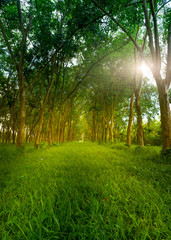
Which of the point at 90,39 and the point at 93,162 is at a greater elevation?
the point at 90,39

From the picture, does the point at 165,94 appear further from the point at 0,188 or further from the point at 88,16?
the point at 0,188

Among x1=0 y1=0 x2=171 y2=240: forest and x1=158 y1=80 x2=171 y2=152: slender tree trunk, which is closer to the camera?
x1=0 y1=0 x2=171 y2=240: forest

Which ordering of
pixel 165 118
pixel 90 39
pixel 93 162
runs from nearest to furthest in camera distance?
pixel 93 162
pixel 165 118
pixel 90 39

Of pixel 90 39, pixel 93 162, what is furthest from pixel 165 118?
pixel 90 39

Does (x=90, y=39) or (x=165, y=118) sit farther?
(x=90, y=39)

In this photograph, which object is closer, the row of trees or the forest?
the forest

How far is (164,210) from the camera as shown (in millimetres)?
1448

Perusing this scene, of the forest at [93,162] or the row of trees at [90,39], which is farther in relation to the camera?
the row of trees at [90,39]

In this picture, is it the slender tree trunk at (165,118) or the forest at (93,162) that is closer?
the forest at (93,162)

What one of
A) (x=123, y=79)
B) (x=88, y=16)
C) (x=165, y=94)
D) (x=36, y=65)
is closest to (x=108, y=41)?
(x=88, y=16)

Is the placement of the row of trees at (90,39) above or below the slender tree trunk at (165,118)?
above

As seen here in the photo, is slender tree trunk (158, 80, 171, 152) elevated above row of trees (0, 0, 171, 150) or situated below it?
below

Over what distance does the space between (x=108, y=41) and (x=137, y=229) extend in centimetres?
1115

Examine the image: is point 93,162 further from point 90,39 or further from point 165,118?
point 90,39
